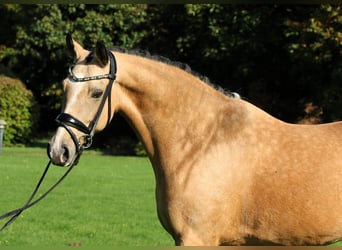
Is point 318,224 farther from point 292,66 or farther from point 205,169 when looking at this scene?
point 292,66

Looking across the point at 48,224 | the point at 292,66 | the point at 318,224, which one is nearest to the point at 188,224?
the point at 318,224

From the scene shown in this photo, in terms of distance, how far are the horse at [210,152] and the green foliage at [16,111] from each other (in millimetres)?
23453

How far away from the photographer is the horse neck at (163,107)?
16.3ft

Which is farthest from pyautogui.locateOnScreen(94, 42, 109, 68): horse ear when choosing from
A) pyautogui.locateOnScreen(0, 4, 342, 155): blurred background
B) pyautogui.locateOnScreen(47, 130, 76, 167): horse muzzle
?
pyautogui.locateOnScreen(0, 4, 342, 155): blurred background

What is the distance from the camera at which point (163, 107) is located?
5.00 meters

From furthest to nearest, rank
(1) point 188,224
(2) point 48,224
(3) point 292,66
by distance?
(3) point 292,66 < (2) point 48,224 < (1) point 188,224

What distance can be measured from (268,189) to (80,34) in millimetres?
23860

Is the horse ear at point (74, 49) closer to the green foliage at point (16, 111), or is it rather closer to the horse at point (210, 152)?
the horse at point (210, 152)

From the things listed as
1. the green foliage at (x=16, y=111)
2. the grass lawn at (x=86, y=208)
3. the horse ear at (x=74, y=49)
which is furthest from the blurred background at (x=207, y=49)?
the horse ear at (x=74, y=49)

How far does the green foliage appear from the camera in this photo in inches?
1089

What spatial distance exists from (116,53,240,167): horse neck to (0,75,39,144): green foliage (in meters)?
23.4

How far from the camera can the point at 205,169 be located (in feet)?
15.7

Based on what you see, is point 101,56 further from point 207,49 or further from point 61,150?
point 207,49

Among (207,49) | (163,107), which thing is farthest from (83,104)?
(207,49)
